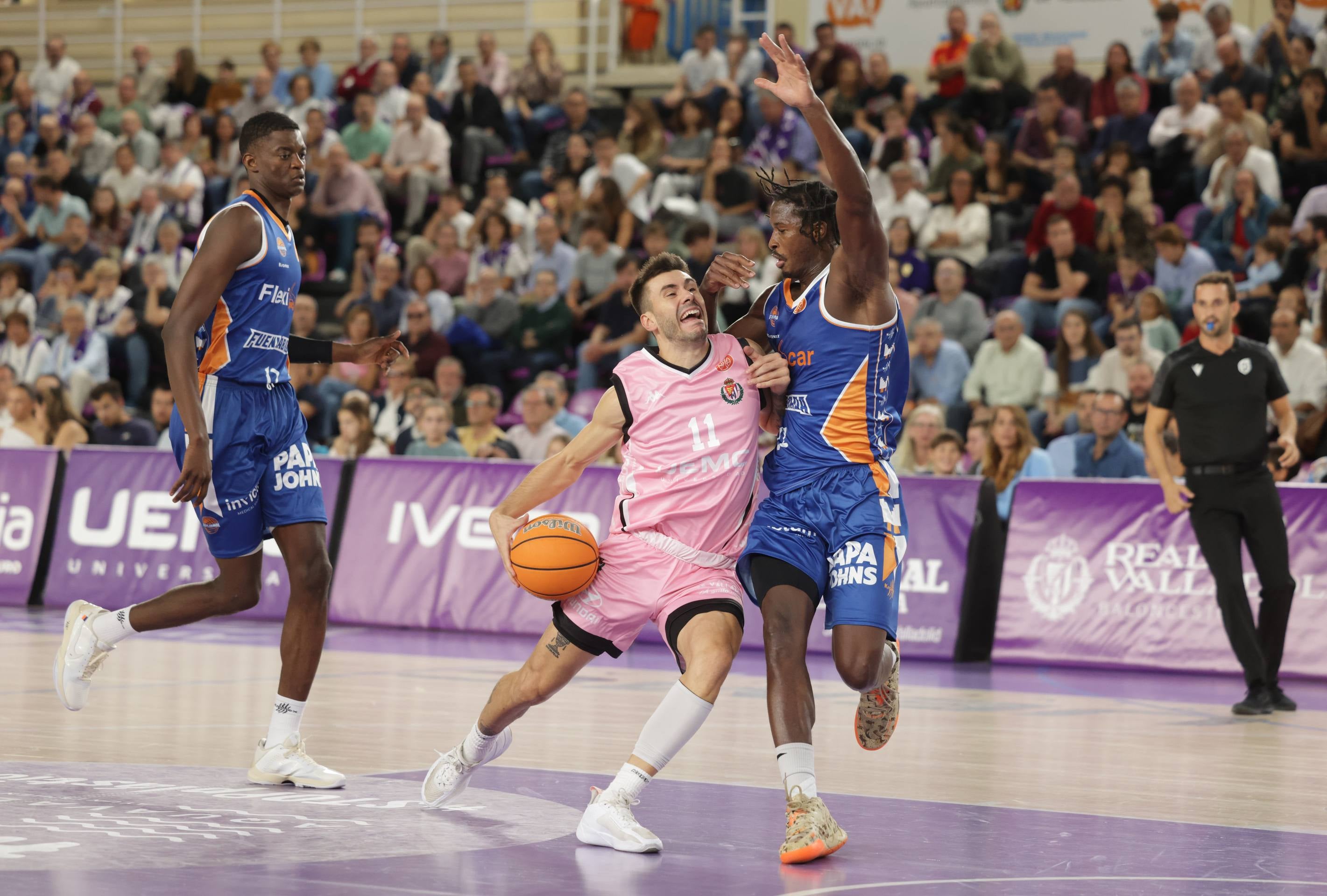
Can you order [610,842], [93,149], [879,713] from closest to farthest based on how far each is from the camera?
[610,842] < [879,713] < [93,149]

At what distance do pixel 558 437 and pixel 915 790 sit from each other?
308 inches

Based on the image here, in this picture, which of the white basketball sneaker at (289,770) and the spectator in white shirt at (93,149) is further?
the spectator in white shirt at (93,149)

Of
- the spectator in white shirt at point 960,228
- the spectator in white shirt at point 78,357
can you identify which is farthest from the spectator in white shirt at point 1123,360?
the spectator in white shirt at point 78,357

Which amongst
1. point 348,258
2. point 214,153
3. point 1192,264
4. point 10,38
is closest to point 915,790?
point 1192,264

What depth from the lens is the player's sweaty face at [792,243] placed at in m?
5.50

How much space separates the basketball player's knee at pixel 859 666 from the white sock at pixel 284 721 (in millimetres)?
2060

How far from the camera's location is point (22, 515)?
14.1m

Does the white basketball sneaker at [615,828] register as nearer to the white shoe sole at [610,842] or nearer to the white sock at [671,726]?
the white shoe sole at [610,842]

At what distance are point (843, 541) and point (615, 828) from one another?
120cm

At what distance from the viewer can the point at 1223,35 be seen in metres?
16.2

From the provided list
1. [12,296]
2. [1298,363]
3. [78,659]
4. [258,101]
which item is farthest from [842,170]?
[258,101]

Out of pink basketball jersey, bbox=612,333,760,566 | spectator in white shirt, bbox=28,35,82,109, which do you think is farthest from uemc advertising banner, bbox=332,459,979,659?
spectator in white shirt, bbox=28,35,82,109

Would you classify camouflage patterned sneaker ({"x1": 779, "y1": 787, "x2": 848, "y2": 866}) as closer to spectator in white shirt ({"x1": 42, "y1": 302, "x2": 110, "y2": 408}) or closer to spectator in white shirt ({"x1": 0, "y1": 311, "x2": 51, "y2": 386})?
spectator in white shirt ({"x1": 42, "y1": 302, "x2": 110, "y2": 408})

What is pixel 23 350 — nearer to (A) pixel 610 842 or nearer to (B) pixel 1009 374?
(B) pixel 1009 374
